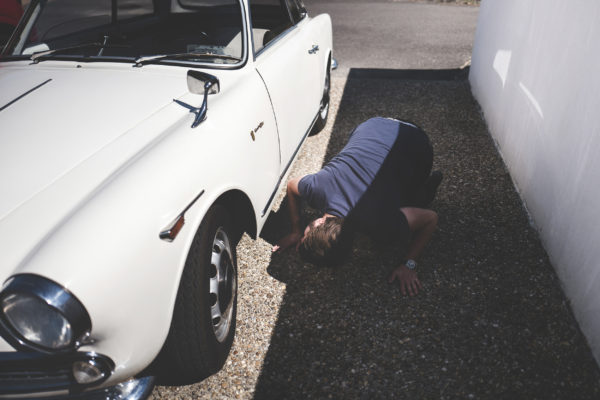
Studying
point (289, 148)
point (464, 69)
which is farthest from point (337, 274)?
point (464, 69)

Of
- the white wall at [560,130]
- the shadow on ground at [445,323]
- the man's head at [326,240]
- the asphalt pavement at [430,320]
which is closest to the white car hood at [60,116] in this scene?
the man's head at [326,240]

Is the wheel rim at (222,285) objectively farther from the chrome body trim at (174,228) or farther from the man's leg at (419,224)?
the man's leg at (419,224)

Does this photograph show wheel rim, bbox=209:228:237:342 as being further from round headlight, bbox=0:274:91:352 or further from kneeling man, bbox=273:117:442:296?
round headlight, bbox=0:274:91:352

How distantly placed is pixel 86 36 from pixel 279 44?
130 cm

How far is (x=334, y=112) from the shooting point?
16.5ft

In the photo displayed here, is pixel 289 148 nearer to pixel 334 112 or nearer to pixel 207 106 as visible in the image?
pixel 207 106

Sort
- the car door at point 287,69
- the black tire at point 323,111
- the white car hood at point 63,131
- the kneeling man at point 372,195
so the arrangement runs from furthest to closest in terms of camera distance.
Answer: the black tire at point 323,111
the car door at point 287,69
the kneeling man at point 372,195
the white car hood at point 63,131

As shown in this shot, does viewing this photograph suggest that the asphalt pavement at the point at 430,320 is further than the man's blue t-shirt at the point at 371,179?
No

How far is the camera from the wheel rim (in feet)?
6.61

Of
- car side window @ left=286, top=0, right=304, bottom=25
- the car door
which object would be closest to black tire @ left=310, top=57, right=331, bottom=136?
the car door

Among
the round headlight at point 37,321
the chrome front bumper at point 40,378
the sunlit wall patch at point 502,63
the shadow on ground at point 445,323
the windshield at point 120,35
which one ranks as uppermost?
the windshield at point 120,35

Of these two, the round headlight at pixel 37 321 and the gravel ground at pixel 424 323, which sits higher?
the round headlight at pixel 37 321

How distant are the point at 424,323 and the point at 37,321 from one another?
6.17 ft

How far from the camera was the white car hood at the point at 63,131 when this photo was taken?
4.63 ft
